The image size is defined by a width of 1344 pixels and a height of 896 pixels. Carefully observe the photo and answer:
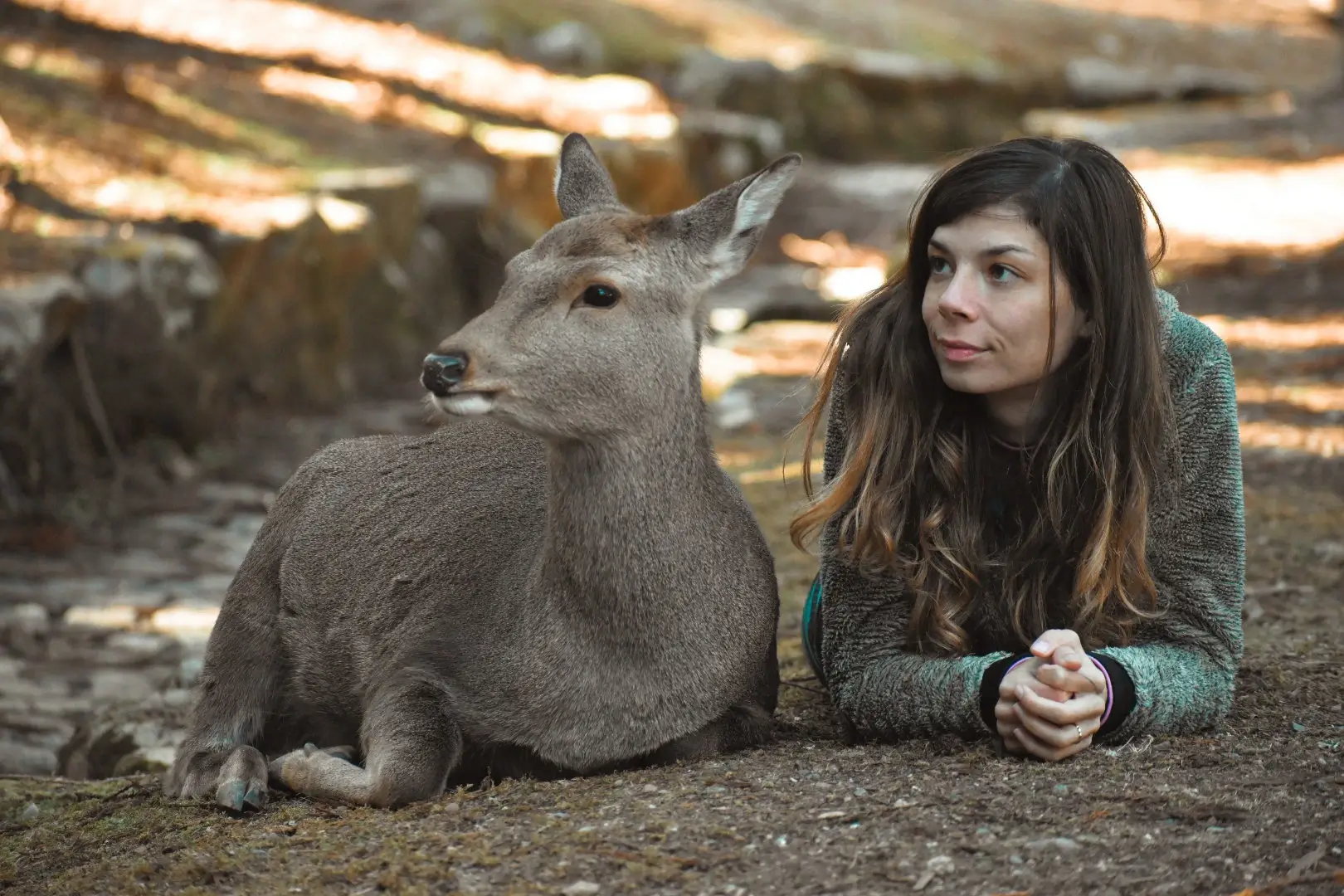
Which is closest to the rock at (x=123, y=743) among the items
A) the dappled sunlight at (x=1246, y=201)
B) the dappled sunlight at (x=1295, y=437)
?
the dappled sunlight at (x=1295, y=437)

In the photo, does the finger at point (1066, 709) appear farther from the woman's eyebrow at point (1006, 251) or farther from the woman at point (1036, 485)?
the woman's eyebrow at point (1006, 251)

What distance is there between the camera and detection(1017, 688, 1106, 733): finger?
4.11m

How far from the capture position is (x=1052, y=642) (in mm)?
4117

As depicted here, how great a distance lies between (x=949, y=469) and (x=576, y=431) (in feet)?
3.33

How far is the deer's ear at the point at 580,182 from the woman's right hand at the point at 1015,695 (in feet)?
6.20

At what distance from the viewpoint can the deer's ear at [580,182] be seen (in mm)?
5141

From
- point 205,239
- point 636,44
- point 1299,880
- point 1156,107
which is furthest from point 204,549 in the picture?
point 1156,107

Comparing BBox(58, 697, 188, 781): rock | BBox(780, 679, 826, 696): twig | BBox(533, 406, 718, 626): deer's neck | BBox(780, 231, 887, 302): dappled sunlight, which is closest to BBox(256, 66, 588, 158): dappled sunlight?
BBox(780, 231, 887, 302): dappled sunlight

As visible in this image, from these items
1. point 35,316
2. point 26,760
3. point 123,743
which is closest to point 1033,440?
point 123,743

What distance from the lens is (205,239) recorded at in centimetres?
955

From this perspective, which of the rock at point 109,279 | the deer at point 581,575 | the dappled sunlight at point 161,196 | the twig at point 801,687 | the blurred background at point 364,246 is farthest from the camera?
the dappled sunlight at point 161,196

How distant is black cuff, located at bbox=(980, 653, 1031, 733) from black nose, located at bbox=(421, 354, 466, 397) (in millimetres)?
1545

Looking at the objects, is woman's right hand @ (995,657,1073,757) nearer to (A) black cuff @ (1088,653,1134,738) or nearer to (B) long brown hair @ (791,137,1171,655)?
(A) black cuff @ (1088,653,1134,738)

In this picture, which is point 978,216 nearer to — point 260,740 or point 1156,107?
point 260,740
